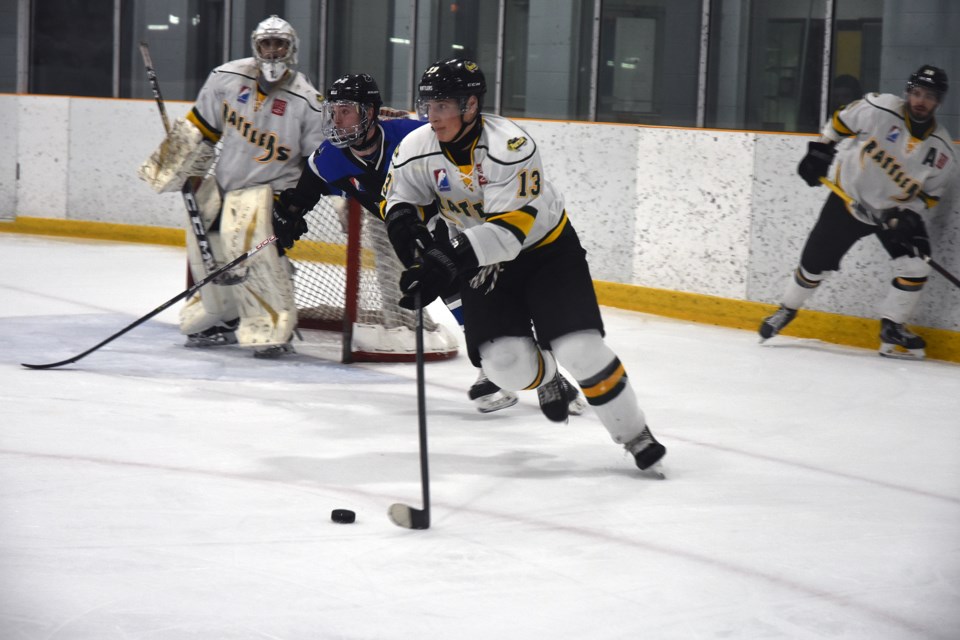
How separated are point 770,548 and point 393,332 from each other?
2.21 m

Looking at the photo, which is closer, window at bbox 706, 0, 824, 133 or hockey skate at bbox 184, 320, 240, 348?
hockey skate at bbox 184, 320, 240, 348

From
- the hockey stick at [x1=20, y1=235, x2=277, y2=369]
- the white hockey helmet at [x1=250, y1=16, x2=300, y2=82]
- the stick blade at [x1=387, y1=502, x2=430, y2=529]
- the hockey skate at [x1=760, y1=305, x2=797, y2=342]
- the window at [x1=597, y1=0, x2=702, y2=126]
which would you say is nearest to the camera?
the stick blade at [x1=387, y1=502, x2=430, y2=529]

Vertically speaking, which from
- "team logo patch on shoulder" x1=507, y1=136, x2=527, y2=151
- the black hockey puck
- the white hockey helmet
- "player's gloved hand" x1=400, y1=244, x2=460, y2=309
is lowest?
the black hockey puck

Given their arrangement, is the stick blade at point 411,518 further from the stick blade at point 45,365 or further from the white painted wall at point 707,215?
the white painted wall at point 707,215

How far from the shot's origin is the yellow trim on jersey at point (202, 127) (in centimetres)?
433

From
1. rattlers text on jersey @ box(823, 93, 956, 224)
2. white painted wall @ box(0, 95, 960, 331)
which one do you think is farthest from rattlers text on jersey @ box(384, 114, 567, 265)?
white painted wall @ box(0, 95, 960, 331)

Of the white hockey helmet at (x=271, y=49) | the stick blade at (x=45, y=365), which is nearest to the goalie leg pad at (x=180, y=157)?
the white hockey helmet at (x=271, y=49)

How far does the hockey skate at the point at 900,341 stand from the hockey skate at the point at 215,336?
250 cm

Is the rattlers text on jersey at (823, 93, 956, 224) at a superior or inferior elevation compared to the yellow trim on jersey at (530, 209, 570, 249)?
superior

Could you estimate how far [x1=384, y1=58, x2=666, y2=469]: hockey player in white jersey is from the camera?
264 cm

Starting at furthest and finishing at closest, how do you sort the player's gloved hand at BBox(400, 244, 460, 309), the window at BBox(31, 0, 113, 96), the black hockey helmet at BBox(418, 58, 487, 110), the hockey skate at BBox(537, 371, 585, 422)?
the window at BBox(31, 0, 113, 96)
the hockey skate at BBox(537, 371, 585, 422)
the black hockey helmet at BBox(418, 58, 487, 110)
the player's gloved hand at BBox(400, 244, 460, 309)

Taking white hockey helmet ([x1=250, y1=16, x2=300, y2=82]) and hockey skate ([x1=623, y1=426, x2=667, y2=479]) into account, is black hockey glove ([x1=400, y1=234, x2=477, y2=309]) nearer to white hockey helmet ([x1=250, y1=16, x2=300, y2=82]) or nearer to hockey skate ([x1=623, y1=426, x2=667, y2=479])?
hockey skate ([x1=623, y1=426, x2=667, y2=479])

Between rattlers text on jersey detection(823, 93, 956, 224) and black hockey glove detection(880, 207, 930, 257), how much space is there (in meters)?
0.10

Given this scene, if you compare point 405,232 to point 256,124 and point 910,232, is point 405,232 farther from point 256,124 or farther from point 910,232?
point 910,232
